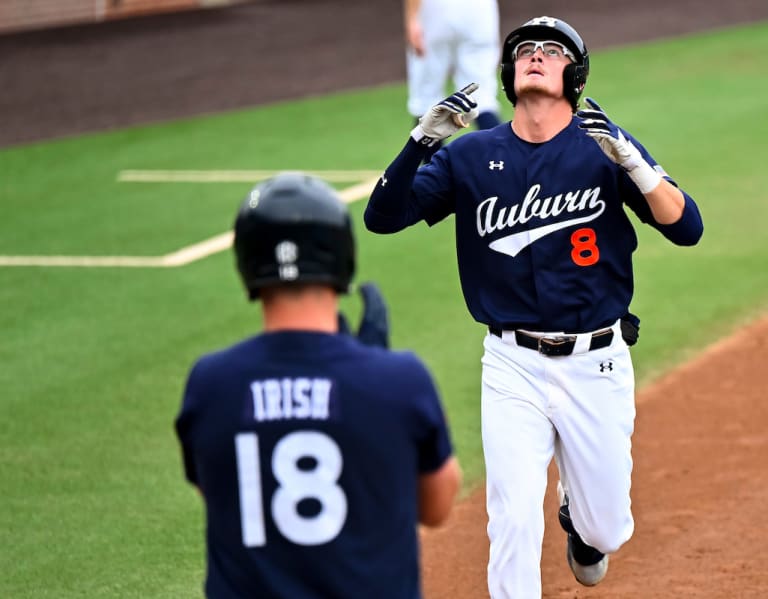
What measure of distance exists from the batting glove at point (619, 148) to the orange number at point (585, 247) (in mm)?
288

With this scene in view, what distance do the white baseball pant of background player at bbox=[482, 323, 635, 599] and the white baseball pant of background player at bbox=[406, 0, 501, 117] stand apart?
811 centimetres

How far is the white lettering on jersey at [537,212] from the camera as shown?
197 inches

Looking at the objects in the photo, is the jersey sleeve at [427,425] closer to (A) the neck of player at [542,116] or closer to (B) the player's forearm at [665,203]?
(B) the player's forearm at [665,203]

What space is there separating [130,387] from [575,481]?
3852 mm

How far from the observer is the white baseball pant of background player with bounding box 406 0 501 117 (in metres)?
13.0

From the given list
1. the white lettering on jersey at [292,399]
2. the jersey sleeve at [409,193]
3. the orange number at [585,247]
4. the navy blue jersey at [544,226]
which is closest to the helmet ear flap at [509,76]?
the navy blue jersey at [544,226]

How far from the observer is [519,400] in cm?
497

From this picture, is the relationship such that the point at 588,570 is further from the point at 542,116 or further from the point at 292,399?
the point at 292,399

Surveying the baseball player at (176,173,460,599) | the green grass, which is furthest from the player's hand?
the green grass

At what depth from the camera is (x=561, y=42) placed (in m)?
5.07

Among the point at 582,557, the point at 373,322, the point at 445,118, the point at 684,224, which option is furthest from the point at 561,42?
the point at 373,322

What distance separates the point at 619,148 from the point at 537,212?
430 mm

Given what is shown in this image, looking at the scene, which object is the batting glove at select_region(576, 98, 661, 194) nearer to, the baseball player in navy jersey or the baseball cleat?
the baseball player in navy jersey

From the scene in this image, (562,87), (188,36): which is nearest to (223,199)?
(562,87)
